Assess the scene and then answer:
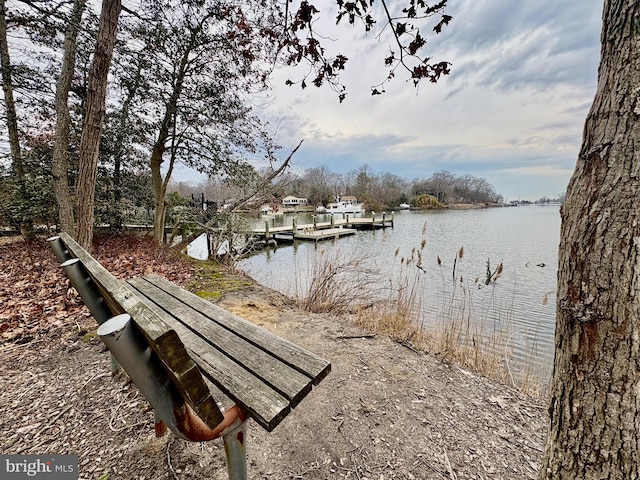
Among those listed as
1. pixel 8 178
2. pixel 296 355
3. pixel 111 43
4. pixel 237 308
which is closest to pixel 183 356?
pixel 296 355

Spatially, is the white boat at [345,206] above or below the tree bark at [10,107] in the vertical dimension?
below

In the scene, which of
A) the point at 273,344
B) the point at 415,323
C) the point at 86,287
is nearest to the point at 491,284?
the point at 415,323

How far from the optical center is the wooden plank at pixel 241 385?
0.82 m

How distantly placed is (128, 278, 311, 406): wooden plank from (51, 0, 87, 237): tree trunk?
110 inches

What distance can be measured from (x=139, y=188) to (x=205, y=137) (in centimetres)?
270

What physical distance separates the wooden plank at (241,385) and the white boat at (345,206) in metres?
32.2

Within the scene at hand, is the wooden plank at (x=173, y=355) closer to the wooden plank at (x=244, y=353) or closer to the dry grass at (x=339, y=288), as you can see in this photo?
the wooden plank at (x=244, y=353)

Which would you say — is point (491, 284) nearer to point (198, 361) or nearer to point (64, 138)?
point (198, 361)

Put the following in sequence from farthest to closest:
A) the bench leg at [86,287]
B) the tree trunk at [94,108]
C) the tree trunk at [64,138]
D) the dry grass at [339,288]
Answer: the dry grass at [339,288] → the tree trunk at [64,138] → the tree trunk at [94,108] → the bench leg at [86,287]

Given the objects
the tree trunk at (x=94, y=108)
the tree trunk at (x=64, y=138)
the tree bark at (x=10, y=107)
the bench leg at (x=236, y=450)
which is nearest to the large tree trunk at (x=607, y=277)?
the bench leg at (x=236, y=450)

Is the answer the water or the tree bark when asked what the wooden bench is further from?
the tree bark

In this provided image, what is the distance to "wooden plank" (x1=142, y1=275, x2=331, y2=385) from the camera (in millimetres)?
1027

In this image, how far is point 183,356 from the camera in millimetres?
552

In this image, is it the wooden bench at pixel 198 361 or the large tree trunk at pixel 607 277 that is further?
the large tree trunk at pixel 607 277
